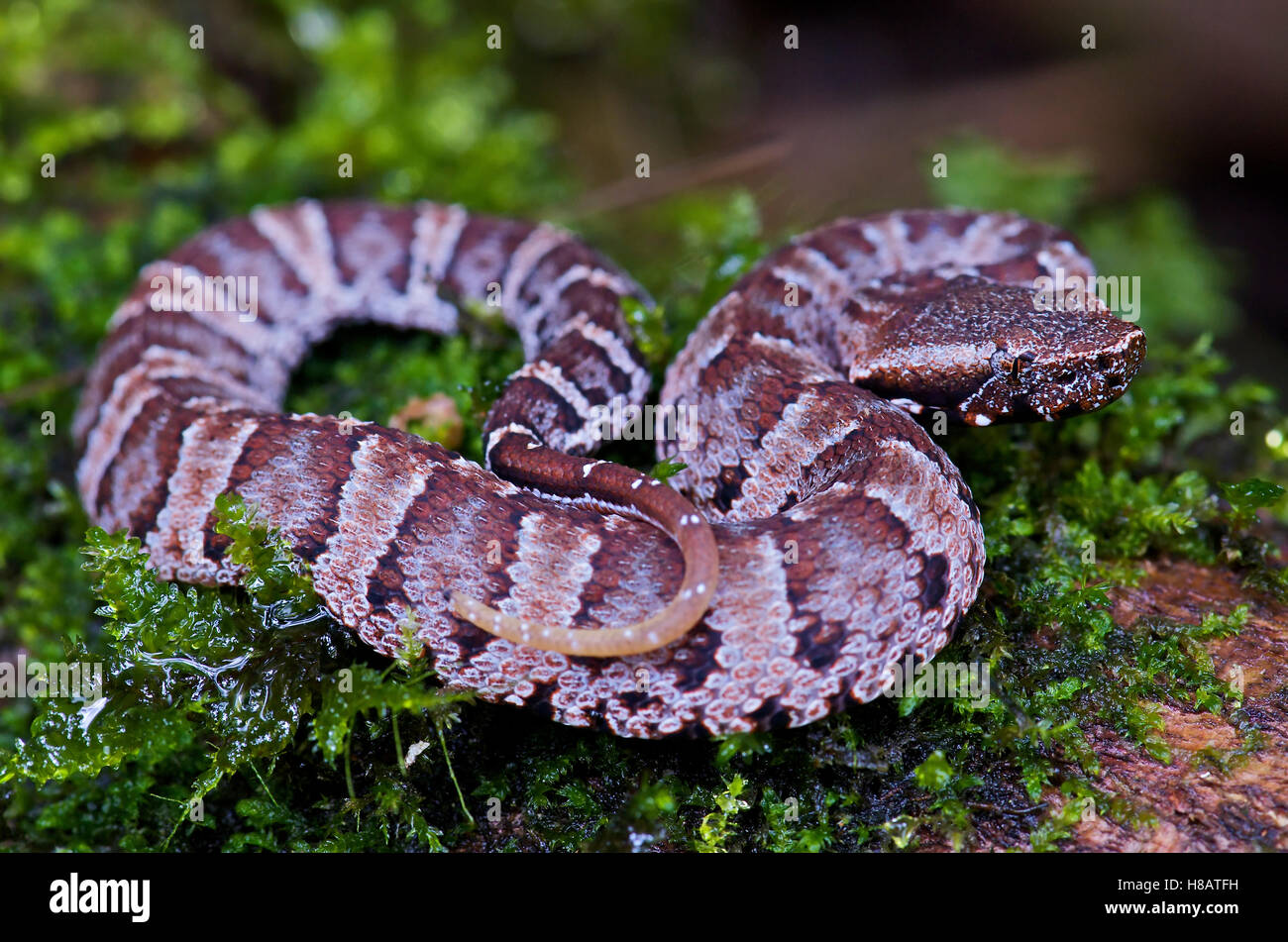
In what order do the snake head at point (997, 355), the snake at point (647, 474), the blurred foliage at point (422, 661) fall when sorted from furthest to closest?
1. the snake head at point (997, 355)
2. the blurred foliage at point (422, 661)
3. the snake at point (647, 474)

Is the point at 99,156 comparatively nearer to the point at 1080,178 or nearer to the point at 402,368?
the point at 402,368

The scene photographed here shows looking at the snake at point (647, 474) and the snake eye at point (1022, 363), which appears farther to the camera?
the snake eye at point (1022, 363)

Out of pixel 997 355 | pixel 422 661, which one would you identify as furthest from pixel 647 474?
pixel 997 355

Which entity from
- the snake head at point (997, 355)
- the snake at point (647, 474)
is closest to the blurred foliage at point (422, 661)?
the snake at point (647, 474)

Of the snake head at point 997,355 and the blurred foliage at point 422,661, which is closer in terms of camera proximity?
the blurred foliage at point 422,661

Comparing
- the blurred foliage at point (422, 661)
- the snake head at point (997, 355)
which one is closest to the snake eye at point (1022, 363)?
the snake head at point (997, 355)

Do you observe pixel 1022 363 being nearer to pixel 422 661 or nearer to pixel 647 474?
pixel 647 474

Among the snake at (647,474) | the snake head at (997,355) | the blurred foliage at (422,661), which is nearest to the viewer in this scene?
the snake at (647,474)

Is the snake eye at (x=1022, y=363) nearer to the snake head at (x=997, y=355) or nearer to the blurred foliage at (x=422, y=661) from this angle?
the snake head at (x=997, y=355)
